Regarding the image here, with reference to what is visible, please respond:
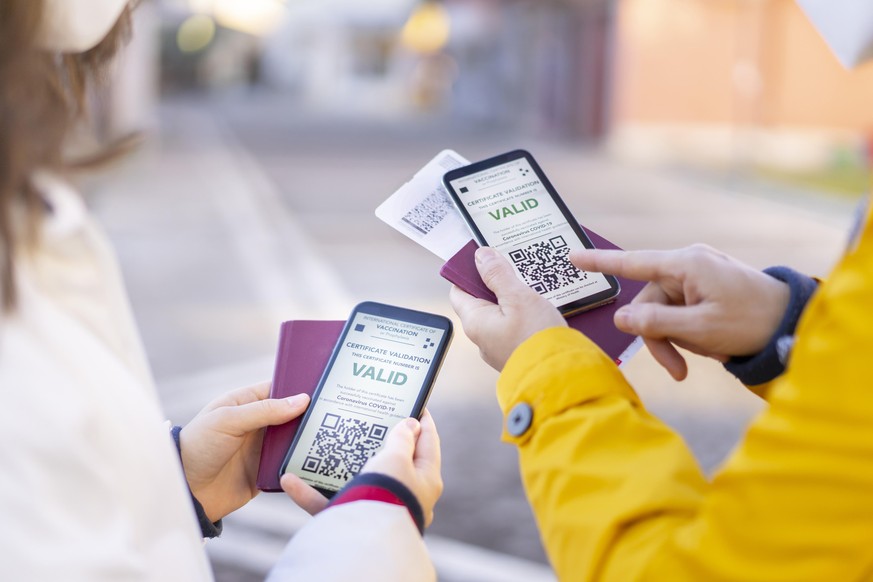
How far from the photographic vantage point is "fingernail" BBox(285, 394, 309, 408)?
1489 mm

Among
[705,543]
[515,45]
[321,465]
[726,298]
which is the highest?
[726,298]

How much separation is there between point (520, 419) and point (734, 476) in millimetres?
277

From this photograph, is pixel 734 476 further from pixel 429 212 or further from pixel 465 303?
pixel 429 212

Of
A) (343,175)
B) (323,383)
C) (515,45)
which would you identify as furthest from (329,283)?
(515,45)

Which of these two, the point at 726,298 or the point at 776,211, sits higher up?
the point at 726,298

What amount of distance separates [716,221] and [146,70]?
31.5 ft

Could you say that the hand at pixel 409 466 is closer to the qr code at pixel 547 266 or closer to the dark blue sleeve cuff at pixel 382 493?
the dark blue sleeve cuff at pixel 382 493

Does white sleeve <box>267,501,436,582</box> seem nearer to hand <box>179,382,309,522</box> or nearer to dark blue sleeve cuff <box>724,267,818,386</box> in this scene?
hand <box>179,382,309,522</box>

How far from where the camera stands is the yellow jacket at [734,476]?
3.18 ft

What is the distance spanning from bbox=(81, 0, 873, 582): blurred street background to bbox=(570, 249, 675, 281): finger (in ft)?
1.92

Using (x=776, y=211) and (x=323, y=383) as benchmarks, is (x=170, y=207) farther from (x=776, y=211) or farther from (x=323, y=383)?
(x=323, y=383)

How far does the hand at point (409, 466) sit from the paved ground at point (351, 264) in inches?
67.3

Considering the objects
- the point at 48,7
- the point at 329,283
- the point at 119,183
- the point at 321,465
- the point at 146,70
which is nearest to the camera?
the point at 48,7

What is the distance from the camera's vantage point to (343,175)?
15227 millimetres
